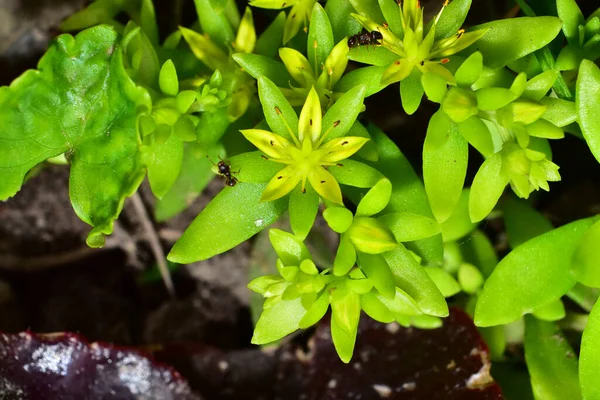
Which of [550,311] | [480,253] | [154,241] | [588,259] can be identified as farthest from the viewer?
[154,241]

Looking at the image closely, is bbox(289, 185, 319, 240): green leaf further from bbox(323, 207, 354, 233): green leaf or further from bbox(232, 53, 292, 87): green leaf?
bbox(232, 53, 292, 87): green leaf

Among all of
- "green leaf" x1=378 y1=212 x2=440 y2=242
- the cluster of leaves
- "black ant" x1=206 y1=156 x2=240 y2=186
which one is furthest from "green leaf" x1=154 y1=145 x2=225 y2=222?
"green leaf" x1=378 y1=212 x2=440 y2=242

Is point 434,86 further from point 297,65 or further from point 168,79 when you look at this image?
point 168,79

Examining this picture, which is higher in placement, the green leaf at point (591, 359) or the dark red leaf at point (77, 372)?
the green leaf at point (591, 359)

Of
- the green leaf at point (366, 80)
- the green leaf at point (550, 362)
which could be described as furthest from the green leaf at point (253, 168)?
the green leaf at point (550, 362)

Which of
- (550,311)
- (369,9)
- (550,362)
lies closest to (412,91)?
(369,9)

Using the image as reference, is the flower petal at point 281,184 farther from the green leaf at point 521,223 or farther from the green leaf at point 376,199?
the green leaf at point 521,223

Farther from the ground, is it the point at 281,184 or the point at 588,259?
the point at 281,184
